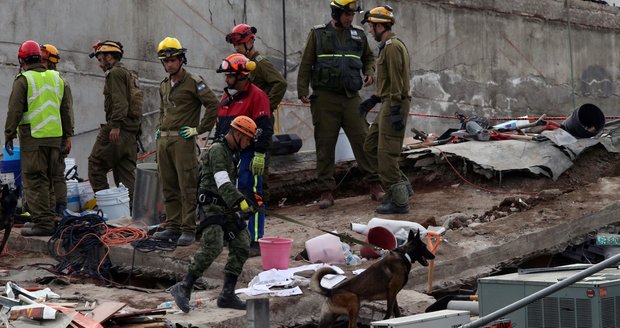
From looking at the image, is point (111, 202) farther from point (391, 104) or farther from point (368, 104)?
point (391, 104)

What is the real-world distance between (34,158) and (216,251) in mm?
3638

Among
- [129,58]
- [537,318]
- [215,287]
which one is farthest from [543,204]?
[129,58]

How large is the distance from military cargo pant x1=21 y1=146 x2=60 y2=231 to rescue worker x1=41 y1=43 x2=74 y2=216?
0.27 metres

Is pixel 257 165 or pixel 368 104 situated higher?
pixel 368 104

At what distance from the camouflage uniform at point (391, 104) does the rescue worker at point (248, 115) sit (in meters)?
1.67

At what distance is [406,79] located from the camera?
10484mm

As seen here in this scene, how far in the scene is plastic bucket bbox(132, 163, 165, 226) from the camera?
10945mm

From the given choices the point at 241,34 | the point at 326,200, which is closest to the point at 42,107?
the point at 241,34

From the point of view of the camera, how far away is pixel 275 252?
27.6 feet

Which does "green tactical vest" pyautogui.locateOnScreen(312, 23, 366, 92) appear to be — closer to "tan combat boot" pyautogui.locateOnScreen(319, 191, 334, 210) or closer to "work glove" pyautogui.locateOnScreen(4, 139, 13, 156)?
"tan combat boot" pyautogui.locateOnScreen(319, 191, 334, 210)

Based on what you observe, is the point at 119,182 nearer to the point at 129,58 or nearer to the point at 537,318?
the point at 129,58

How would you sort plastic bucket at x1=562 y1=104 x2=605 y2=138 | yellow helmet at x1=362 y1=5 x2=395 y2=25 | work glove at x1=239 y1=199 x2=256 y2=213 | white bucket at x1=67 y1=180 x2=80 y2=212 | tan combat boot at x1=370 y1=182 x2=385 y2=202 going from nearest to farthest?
work glove at x1=239 y1=199 x2=256 y2=213 < yellow helmet at x1=362 y1=5 x2=395 y2=25 < tan combat boot at x1=370 y1=182 x2=385 y2=202 < white bucket at x1=67 y1=180 x2=80 y2=212 < plastic bucket at x1=562 y1=104 x2=605 y2=138

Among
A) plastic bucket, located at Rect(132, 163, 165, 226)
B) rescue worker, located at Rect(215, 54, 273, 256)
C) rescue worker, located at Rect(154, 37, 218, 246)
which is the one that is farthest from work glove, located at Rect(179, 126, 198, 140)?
plastic bucket, located at Rect(132, 163, 165, 226)

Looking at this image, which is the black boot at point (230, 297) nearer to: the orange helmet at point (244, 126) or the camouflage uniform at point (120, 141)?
the orange helmet at point (244, 126)
